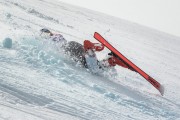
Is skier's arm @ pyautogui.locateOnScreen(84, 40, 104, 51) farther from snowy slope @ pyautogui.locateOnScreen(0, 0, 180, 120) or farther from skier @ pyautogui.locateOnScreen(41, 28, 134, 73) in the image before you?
snowy slope @ pyautogui.locateOnScreen(0, 0, 180, 120)

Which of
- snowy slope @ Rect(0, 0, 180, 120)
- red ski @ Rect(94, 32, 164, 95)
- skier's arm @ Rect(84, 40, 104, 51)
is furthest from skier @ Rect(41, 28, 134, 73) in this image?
snowy slope @ Rect(0, 0, 180, 120)

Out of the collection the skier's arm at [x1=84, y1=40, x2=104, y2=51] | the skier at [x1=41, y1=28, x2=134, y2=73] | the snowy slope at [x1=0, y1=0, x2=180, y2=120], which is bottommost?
the snowy slope at [x1=0, y1=0, x2=180, y2=120]

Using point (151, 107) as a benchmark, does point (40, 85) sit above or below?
above

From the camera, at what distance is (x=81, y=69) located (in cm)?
939

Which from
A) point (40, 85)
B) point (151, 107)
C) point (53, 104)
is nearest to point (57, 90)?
point (40, 85)

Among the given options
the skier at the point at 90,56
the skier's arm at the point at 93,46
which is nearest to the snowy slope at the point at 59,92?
the skier at the point at 90,56

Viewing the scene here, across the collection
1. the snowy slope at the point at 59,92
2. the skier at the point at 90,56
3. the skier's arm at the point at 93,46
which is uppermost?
the skier's arm at the point at 93,46

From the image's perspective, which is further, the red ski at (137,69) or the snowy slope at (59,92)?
the red ski at (137,69)

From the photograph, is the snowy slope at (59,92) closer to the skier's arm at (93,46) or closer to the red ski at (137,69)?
the red ski at (137,69)

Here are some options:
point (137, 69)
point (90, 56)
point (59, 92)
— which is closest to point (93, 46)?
point (90, 56)

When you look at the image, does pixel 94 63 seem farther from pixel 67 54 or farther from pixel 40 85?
pixel 40 85

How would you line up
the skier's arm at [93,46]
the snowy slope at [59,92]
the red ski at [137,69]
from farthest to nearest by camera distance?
1. the skier's arm at [93,46]
2. the red ski at [137,69]
3. the snowy slope at [59,92]

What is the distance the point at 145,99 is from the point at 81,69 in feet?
6.76

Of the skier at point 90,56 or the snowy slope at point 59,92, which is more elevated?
the skier at point 90,56
